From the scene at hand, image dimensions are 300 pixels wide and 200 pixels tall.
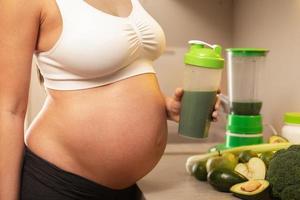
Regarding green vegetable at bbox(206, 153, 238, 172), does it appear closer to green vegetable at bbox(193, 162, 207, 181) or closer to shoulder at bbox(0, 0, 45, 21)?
green vegetable at bbox(193, 162, 207, 181)

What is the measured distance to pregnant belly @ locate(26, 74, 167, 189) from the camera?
0.91 m

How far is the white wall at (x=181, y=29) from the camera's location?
6.64 feet

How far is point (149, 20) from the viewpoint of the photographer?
3.32 ft

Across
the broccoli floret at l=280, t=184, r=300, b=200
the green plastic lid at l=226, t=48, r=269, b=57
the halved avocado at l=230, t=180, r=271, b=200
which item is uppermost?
the green plastic lid at l=226, t=48, r=269, b=57

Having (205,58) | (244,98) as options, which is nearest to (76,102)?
(205,58)

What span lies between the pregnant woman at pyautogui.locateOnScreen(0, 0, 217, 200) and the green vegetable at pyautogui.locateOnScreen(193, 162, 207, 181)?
15 centimetres

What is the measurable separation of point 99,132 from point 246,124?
0.58m

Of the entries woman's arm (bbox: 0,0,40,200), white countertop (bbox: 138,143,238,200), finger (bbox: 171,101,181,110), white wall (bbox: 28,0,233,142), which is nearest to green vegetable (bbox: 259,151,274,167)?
white countertop (bbox: 138,143,238,200)

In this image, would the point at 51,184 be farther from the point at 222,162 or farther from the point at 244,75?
the point at 244,75

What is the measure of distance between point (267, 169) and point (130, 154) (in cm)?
30

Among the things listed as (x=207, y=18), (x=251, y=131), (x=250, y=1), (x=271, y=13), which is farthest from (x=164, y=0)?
(x=251, y=131)

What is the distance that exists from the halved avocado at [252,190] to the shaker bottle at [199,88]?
0.49 ft

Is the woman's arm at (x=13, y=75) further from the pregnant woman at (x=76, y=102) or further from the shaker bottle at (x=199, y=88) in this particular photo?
the shaker bottle at (x=199, y=88)

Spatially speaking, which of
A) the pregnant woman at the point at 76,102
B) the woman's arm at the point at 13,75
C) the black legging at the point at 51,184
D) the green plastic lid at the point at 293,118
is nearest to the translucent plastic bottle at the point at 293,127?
the green plastic lid at the point at 293,118
